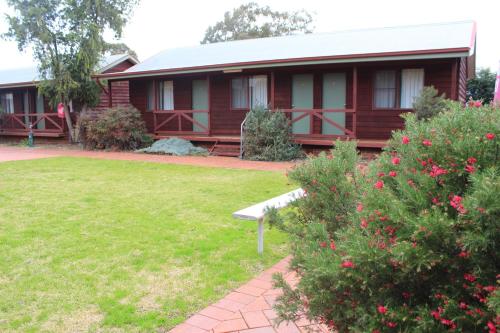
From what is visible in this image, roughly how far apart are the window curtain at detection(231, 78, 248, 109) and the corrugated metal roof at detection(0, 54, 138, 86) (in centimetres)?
834

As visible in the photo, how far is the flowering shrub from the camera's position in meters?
1.61

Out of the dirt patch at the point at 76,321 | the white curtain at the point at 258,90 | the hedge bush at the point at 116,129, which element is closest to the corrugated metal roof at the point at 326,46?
the white curtain at the point at 258,90

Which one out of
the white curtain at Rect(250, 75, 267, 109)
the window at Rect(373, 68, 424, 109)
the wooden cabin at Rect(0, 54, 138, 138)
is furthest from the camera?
the wooden cabin at Rect(0, 54, 138, 138)

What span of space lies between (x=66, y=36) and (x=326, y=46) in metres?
10.2

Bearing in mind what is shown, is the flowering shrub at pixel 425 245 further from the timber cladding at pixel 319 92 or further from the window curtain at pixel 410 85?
the window curtain at pixel 410 85

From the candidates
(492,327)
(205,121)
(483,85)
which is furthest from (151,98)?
(492,327)

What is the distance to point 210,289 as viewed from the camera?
3.75m


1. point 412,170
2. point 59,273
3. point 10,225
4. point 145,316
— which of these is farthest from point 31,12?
point 412,170

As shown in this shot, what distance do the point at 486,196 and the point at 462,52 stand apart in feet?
34.9

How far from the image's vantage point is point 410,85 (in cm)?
1317

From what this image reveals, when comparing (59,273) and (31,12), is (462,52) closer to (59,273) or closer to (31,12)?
(59,273)

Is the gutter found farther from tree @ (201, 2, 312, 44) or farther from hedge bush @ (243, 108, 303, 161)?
tree @ (201, 2, 312, 44)

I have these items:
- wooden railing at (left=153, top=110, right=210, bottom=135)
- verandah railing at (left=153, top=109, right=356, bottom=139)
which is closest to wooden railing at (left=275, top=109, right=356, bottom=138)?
A: verandah railing at (left=153, top=109, right=356, bottom=139)

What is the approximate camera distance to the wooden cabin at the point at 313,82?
12695 millimetres
